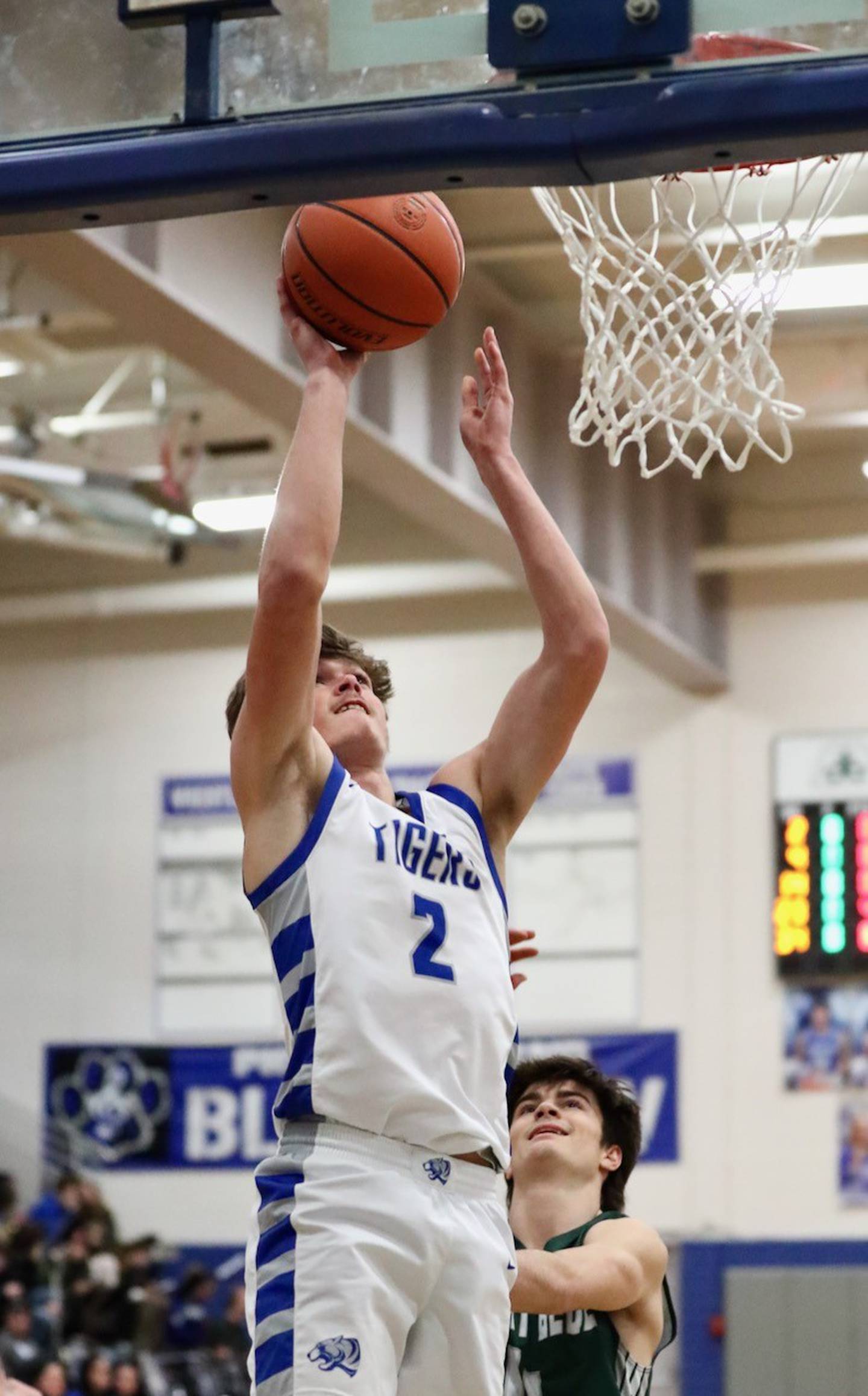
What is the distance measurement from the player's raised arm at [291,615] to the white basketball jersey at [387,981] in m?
0.11

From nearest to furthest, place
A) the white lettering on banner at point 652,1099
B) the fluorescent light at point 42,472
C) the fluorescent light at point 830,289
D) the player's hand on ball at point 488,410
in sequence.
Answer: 1. the player's hand on ball at point 488,410
2. the fluorescent light at point 830,289
3. the fluorescent light at point 42,472
4. the white lettering on banner at point 652,1099

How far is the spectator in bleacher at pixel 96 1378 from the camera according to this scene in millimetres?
11750

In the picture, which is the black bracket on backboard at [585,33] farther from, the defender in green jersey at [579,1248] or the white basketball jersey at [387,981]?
the defender in green jersey at [579,1248]

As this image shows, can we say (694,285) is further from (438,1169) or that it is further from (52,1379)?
(52,1379)

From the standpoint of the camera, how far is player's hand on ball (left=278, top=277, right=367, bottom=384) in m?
3.18

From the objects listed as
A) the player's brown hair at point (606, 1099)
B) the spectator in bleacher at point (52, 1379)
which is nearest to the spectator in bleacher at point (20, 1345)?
the spectator in bleacher at point (52, 1379)

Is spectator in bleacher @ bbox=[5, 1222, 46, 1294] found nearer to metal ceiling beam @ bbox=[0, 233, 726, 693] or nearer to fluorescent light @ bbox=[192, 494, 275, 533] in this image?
fluorescent light @ bbox=[192, 494, 275, 533]

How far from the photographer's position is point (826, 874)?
12.7m

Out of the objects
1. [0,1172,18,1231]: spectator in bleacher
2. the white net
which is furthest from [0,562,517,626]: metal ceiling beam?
the white net

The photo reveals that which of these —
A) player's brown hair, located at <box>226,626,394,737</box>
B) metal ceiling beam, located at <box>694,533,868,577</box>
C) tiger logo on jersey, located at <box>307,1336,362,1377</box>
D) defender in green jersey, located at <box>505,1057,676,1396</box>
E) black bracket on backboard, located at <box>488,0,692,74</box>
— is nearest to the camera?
tiger logo on jersey, located at <box>307,1336,362,1377</box>

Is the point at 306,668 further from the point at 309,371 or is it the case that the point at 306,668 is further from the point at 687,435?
the point at 687,435

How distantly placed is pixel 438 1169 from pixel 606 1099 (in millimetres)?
1519

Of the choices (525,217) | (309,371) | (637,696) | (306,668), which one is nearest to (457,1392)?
(306,668)

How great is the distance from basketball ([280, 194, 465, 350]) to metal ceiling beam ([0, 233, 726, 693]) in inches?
137
